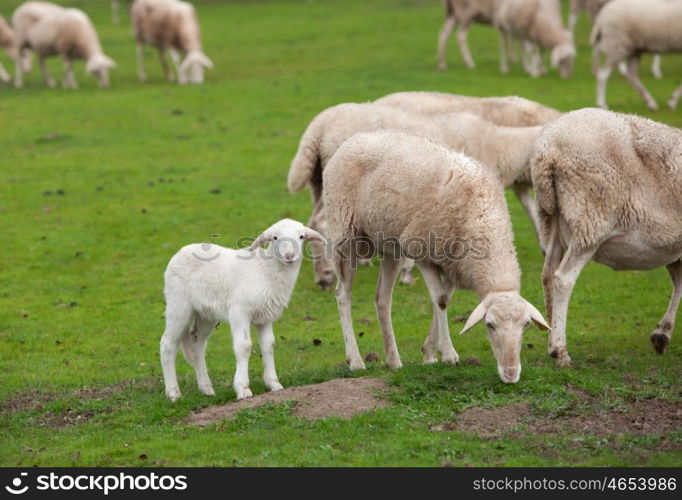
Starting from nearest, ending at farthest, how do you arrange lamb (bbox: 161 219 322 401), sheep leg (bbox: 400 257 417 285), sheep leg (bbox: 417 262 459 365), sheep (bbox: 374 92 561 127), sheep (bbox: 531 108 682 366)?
lamb (bbox: 161 219 322 401)
sheep leg (bbox: 417 262 459 365)
sheep (bbox: 531 108 682 366)
sheep (bbox: 374 92 561 127)
sheep leg (bbox: 400 257 417 285)

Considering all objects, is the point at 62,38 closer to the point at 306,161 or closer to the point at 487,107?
the point at 306,161

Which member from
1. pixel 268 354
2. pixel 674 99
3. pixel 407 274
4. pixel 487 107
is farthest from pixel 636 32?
pixel 268 354

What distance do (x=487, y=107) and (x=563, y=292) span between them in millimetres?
4860

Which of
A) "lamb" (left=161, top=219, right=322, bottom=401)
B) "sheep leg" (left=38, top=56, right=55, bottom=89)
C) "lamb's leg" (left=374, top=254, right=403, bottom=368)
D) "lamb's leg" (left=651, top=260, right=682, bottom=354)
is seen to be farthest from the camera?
"sheep leg" (left=38, top=56, right=55, bottom=89)

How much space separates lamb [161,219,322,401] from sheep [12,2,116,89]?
62.4ft

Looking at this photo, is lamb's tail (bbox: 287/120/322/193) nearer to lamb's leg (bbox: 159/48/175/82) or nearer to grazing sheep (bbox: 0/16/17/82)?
lamb's leg (bbox: 159/48/175/82)

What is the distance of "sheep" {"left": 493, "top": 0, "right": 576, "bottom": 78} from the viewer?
2456 cm

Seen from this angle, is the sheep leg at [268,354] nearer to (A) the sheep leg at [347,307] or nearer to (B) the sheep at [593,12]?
(A) the sheep leg at [347,307]

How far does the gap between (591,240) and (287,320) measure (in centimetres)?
439

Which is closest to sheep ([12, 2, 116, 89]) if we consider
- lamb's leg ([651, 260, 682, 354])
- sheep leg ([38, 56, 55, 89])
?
sheep leg ([38, 56, 55, 89])

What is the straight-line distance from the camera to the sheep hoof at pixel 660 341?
33.3ft

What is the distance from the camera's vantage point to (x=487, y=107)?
13758 mm
